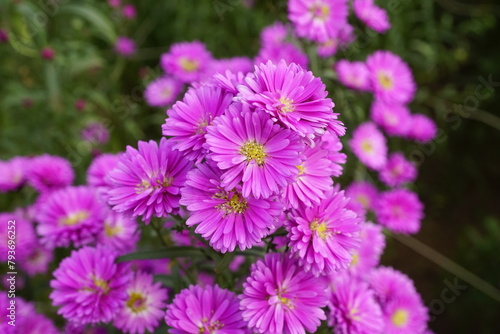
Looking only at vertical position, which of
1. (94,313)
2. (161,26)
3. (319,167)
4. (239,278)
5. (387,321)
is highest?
(161,26)

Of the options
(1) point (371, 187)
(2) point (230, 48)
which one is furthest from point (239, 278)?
(2) point (230, 48)

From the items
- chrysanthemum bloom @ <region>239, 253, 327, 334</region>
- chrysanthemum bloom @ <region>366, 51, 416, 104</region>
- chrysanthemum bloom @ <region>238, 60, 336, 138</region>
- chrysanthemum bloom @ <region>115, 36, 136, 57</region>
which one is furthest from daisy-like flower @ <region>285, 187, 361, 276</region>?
chrysanthemum bloom @ <region>115, 36, 136, 57</region>

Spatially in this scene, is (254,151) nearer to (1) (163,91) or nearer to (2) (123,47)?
(1) (163,91)

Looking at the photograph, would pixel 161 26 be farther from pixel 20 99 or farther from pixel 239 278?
pixel 239 278

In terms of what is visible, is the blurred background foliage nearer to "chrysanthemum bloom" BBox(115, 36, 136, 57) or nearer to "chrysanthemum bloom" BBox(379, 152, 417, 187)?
"chrysanthemum bloom" BBox(115, 36, 136, 57)

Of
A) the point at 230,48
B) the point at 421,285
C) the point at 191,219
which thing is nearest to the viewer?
the point at 191,219

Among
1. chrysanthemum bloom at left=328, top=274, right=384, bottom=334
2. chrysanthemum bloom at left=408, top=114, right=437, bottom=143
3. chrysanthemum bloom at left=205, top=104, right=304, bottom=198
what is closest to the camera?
chrysanthemum bloom at left=205, top=104, right=304, bottom=198
